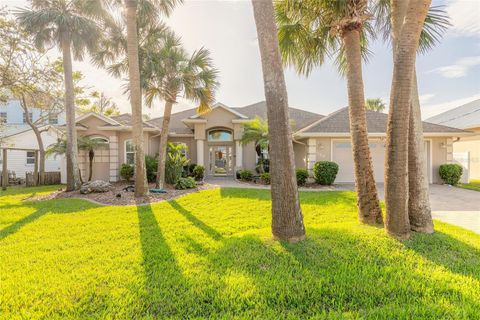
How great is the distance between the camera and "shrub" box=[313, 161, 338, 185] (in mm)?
13109

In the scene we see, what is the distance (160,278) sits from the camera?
351cm

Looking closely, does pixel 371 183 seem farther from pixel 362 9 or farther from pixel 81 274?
pixel 81 274

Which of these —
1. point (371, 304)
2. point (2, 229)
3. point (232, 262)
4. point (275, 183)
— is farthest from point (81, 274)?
point (2, 229)

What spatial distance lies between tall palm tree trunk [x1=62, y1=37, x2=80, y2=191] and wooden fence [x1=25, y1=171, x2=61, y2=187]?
20.4ft

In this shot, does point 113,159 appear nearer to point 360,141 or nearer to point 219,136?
point 219,136


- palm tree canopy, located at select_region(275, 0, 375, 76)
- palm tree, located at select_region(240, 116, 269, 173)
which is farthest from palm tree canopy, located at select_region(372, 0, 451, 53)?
palm tree, located at select_region(240, 116, 269, 173)

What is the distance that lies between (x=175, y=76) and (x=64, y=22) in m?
5.97

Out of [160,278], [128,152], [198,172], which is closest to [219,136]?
[198,172]

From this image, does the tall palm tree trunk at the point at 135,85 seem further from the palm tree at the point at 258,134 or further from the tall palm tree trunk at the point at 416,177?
the tall palm tree trunk at the point at 416,177

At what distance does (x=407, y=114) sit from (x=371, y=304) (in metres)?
3.30

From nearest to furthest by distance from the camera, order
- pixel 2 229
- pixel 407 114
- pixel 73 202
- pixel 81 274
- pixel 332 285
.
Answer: pixel 332 285 → pixel 81 274 → pixel 407 114 → pixel 2 229 → pixel 73 202

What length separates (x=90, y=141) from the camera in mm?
14773

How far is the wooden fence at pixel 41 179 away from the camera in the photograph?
1644 cm

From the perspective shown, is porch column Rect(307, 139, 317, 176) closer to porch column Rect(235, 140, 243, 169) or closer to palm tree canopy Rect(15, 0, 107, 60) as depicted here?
porch column Rect(235, 140, 243, 169)
